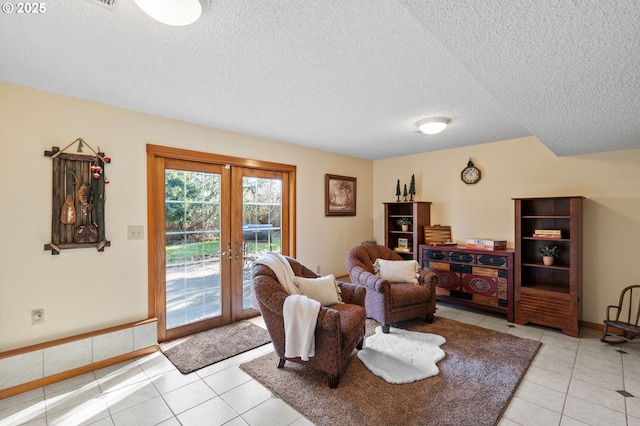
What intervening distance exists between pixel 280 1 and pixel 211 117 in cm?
199

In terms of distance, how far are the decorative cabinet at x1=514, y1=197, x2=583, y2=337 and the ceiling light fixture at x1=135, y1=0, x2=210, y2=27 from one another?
385cm

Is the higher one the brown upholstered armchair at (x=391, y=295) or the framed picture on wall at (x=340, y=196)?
the framed picture on wall at (x=340, y=196)

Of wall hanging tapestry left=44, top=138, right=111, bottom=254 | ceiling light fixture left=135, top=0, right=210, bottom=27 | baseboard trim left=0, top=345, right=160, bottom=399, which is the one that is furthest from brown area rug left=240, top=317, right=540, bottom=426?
ceiling light fixture left=135, top=0, right=210, bottom=27

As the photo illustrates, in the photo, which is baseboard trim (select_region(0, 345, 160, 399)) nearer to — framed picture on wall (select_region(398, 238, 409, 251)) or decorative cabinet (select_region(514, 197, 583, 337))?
framed picture on wall (select_region(398, 238, 409, 251))

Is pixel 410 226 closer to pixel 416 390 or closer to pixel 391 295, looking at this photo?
pixel 391 295

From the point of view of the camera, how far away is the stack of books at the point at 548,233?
3514mm

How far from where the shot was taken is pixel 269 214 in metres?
4.13

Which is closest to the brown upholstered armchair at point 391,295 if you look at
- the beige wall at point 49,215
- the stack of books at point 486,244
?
the stack of books at point 486,244

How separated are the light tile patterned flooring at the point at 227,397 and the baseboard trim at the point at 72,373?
45mm

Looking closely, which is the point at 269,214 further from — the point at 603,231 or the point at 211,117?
the point at 603,231

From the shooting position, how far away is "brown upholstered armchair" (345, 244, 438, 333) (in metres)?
3.33

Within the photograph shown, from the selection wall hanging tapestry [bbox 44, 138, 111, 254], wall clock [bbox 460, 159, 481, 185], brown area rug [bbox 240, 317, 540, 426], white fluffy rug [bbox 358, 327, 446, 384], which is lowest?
brown area rug [bbox 240, 317, 540, 426]

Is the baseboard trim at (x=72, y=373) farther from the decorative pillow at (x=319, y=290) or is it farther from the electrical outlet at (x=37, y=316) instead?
the decorative pillow at (x=319, y=290)

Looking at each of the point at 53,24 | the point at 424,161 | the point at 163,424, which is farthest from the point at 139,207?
the point at 424,161
